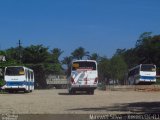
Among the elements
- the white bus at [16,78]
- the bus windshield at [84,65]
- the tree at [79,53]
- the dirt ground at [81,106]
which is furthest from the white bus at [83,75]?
the tree at [79,53]

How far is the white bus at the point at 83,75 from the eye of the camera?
137ft

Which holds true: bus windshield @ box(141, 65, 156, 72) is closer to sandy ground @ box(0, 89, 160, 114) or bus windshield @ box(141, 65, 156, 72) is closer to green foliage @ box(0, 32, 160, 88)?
green foliage @ box(0, 32, 160, 88)

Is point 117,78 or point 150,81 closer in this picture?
point 150,81

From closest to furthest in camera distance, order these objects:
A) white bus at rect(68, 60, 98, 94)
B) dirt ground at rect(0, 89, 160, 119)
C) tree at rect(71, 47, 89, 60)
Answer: dirt ground at rect(0, 89, 160, 119) → white bus at rect(68, 60, 98, 94) → tree at rect(71, 47, 89, 60)

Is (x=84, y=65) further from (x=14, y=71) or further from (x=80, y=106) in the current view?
(x=80, y=106)

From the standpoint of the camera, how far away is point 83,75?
41656 mm

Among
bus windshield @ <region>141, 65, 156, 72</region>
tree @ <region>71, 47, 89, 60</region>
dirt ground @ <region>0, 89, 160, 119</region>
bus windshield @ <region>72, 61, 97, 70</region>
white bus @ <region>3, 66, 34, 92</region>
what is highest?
tree @ <region>71, 47, 89, 60</region>

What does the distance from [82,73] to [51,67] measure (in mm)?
45592

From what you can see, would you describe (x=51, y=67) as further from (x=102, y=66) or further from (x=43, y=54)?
(x=102, y=66)

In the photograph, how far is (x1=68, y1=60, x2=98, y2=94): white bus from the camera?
4172 cm

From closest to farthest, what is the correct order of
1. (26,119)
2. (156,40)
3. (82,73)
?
1. (26,119)
2. (82,73)
3. (156,40)

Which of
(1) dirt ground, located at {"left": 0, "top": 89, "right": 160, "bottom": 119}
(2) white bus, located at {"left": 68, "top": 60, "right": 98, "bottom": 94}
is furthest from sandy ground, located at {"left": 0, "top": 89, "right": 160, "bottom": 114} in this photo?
(2) white bus, located at {"left": 68, "top": 60, "right": 98, "bottom": 94}

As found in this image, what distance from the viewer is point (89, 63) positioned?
42094 millimetres

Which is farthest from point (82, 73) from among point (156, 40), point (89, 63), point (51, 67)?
point (156, 40)
